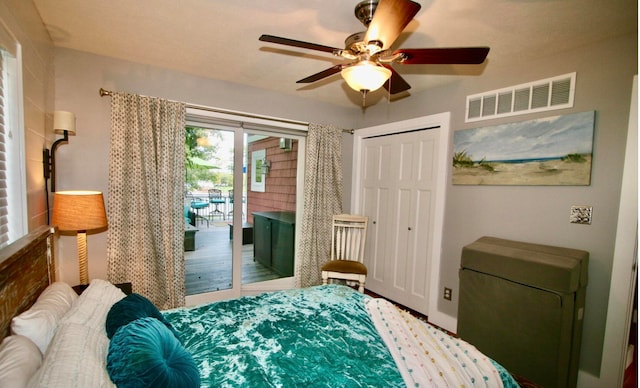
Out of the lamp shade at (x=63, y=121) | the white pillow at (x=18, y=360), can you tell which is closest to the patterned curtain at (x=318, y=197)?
the lamp shade at (x=63, y=121)

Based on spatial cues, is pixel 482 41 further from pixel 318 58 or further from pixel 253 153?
pixel 253 153

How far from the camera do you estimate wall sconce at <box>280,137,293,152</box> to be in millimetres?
3527

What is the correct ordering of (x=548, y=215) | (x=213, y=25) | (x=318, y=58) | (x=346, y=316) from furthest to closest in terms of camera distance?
(x=318, y=58) → (x=548, y=215) → (x=213, y=25) → (x=346, y=316)

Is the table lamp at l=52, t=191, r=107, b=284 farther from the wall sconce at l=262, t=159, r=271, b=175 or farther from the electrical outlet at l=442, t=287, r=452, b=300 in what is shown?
the electrical outlet at l=442, t=287, r=452, b=300

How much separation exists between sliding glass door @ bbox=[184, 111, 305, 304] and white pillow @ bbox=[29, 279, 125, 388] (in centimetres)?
183

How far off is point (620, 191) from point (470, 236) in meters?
1.07

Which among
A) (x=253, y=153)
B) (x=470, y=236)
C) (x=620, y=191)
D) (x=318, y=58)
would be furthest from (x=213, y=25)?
(x=620, y=191)

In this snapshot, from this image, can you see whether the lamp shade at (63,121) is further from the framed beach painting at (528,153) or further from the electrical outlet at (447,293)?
the electrical outlet at (447,293)

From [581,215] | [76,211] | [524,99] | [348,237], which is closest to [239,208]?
[348,237]

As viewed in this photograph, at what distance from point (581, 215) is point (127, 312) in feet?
9.56

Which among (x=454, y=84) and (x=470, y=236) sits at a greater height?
(x=454, y=84)

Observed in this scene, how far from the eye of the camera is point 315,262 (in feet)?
11.6

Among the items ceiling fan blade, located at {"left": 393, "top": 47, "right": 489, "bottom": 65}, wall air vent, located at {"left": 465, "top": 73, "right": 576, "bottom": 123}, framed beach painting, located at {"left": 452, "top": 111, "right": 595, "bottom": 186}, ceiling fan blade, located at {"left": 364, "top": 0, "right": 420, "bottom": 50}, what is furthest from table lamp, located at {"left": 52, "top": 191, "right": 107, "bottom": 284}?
wall air vent, located at {"left": 465, "top": 73, "right": 576, "bottom": 123}

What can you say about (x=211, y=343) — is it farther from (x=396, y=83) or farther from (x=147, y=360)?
(x=396, y=83)
